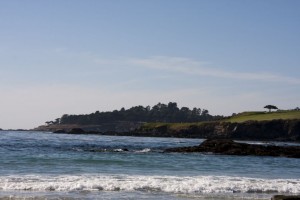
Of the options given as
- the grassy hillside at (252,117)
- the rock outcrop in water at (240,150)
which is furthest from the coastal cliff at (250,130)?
the rock outcrop in water at (240,150)

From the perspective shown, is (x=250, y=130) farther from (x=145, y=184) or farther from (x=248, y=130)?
(x=145, y=184)

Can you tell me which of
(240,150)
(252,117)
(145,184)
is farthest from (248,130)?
(145,184)

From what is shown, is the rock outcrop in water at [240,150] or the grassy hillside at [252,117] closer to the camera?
the rock outcrop in water at [240,150]

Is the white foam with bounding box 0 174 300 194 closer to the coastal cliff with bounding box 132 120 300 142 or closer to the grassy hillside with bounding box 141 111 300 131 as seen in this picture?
the coastal cliff with bounding box 132 120 300 142

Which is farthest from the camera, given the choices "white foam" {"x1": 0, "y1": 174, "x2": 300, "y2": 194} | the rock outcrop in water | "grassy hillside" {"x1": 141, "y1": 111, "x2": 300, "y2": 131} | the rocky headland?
"grassy hillside" {"x1": 141, "y1": 111, "x2": 300, "y2": 131}

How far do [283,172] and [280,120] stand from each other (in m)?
91.1

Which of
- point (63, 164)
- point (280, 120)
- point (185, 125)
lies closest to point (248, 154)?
point (63, 164)

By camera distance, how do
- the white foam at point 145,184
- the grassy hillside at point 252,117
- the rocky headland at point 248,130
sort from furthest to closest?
the grassy hillside at point 252,117 → the rocky headland at point 248,130 → the white foam at point 145,184

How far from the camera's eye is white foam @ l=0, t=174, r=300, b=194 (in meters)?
22.5

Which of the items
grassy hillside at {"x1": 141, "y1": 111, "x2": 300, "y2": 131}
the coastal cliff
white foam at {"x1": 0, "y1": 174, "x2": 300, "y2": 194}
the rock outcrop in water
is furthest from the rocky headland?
white foam at {"x1": 0, "y1": 174, "x2": 300, "y2": 194}

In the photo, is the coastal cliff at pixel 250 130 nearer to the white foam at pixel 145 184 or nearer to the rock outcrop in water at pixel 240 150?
the rock outcrop in water at pixel 240 150

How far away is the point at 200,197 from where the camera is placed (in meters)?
20.9

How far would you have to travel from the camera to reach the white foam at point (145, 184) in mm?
22531

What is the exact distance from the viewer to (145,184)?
78.2 ft
